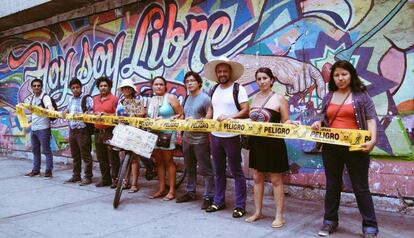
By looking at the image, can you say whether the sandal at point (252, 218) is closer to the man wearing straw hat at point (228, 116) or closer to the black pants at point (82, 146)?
the man wearing straw hat at point (228, 116)

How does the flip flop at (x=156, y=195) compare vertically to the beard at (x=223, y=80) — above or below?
below

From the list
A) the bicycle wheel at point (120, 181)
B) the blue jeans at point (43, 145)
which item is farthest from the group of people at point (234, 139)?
the blue jeans at point (43, 145)

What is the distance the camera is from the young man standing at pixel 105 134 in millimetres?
6691

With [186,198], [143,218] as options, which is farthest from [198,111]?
[143,218]

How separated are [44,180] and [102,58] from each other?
2.95 metres

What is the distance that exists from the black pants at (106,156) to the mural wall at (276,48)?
61.5 inches

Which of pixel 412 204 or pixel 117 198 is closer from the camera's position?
pixel 412 204

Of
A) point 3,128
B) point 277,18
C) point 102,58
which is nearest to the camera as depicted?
point 277,18

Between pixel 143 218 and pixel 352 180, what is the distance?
2523 millimetres

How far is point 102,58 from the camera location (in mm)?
8875

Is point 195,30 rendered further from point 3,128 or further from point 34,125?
point 3,128

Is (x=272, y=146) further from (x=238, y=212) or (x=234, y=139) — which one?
(x=238, y=212)

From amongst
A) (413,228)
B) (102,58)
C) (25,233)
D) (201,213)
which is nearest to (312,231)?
(413,228)

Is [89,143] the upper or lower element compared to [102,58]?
lower
